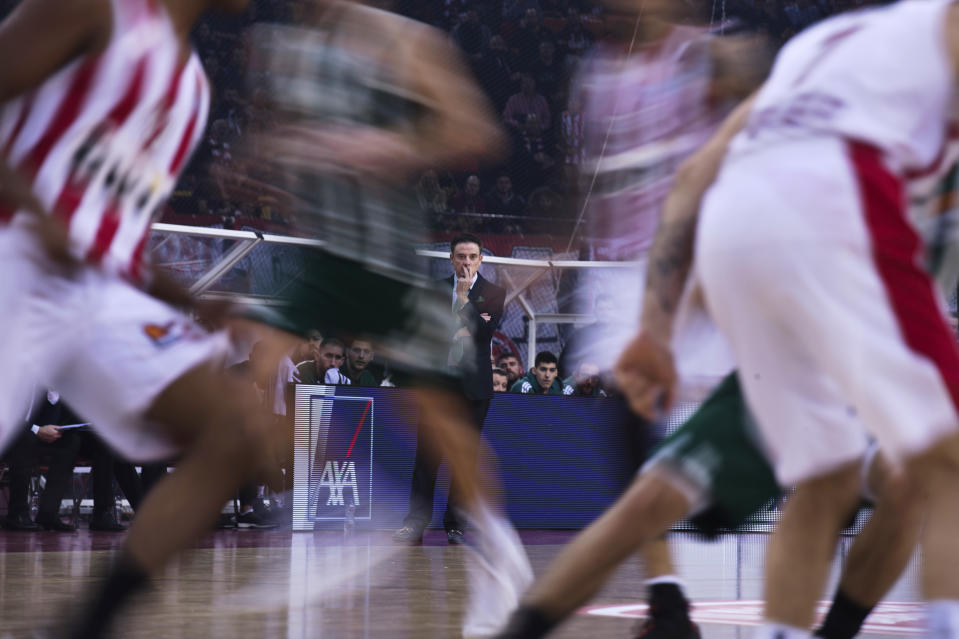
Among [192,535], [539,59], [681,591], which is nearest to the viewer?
[192,535]

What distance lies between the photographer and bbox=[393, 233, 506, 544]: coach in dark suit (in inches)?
239

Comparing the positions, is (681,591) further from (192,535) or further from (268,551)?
(268,551)

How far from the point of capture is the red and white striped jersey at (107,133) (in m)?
1.98

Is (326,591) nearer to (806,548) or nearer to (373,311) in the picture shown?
(373,311)

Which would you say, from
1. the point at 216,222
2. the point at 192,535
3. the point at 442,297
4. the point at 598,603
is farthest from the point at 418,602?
the point at 216,222

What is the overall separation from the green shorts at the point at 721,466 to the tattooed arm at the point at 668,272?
0.17m

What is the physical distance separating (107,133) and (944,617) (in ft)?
4.82

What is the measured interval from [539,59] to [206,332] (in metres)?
12.3

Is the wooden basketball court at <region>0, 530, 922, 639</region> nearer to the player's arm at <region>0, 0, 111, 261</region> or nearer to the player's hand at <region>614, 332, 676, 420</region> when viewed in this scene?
the player's hand at <region>614, 332, 676, 420</region>

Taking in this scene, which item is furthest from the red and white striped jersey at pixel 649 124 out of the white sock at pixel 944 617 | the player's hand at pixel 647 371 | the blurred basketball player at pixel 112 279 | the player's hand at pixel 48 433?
the player's hand at pixel 48 433

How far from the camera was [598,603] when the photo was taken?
416 centimetres

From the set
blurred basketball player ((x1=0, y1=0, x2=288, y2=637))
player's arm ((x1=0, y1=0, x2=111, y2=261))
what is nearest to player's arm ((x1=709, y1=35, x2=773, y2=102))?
blurred basketball player ((x1=0, y1=0, x2=288, y2=637))

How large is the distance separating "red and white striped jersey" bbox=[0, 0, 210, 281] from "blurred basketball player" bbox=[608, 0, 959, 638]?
908 mm

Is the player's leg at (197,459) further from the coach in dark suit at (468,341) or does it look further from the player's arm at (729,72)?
the coach in dark suit at (468,341)
